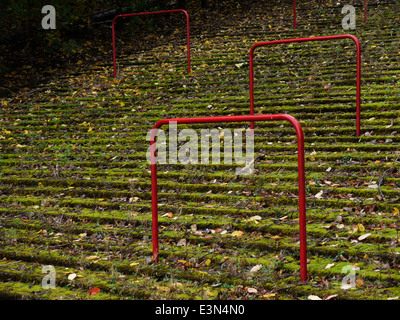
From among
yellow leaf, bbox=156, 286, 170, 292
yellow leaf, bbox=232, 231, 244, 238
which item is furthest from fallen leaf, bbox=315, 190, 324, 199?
yellow leaf, bbox=156, 286, 170, 292

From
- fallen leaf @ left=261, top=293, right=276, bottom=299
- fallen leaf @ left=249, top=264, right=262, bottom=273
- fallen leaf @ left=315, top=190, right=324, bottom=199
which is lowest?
fallen leaf @ left=261, top=293, right=276, bottom=299

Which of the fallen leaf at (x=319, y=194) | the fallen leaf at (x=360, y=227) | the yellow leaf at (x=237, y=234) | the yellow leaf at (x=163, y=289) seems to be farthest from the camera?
the fallen leaf at (x=319, y=194)

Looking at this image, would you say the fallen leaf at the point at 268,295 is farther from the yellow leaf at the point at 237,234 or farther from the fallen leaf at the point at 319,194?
the fallen leaf at the point at 319,194

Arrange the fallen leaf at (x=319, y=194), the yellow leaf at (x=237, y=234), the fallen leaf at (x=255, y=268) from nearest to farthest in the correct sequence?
the fallen leaf at (x=255, y=268) < the yellow leaf at (x=237, y=234) < the fallen leaf at (x=319, y=194)

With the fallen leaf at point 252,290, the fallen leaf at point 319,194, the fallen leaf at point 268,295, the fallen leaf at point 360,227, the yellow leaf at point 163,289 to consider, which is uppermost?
the fallen leaf at point 319,194

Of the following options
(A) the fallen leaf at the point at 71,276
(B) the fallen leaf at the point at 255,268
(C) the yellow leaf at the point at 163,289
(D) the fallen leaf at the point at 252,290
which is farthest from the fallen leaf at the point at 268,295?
(A) the fallen leaf at the point at 71,276

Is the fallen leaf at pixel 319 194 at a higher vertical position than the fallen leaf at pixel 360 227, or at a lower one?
higher

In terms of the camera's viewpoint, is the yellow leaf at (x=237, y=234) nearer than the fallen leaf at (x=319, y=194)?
Yes

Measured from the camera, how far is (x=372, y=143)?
5070mm

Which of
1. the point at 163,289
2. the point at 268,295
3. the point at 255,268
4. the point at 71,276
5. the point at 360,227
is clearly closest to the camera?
the point at 268,295

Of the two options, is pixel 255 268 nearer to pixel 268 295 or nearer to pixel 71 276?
pixel 268 295

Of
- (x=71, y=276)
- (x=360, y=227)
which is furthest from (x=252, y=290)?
(x=71, y=276)

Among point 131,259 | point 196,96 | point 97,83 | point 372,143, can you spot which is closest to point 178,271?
point 131,259

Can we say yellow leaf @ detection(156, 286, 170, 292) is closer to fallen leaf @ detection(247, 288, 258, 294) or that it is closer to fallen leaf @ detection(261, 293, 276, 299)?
fallen leaf @ detection(247, 288, 258, 294)
